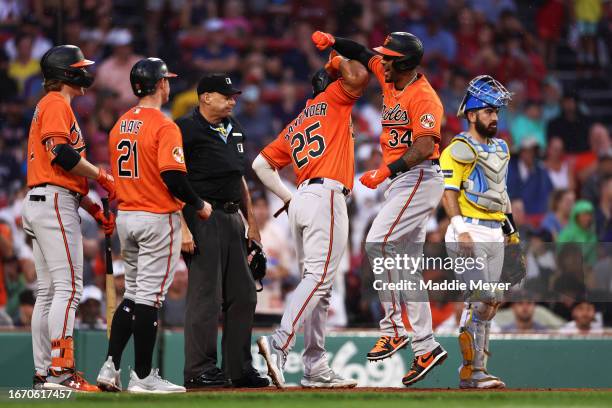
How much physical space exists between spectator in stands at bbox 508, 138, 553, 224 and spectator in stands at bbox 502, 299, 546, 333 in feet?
7.65

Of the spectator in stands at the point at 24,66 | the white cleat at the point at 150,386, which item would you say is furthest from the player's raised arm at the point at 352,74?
the spectator in stands at the point at 24,66

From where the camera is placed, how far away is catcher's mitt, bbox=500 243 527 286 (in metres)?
7.86

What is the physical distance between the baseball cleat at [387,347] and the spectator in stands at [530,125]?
6.49 metres

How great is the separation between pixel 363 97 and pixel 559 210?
9.14 feet

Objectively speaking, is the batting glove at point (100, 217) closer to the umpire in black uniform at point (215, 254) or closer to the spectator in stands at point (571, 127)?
the umpire in black uniform at point (215, 254)

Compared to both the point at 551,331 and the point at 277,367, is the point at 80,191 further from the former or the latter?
the point at 551,331

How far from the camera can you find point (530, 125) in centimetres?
1340

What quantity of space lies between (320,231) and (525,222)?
529 cm

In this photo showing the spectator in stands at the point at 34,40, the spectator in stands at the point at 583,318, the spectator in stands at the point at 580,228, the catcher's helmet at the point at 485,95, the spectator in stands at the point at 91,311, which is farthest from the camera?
the spectator in stands at the point at 34,40

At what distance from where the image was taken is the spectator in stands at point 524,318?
9.98 meters

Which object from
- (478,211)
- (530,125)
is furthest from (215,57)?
(478,211)

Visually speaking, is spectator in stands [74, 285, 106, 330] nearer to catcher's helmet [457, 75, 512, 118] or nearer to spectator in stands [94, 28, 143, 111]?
spectator in stands [94, 28, 143, 111]

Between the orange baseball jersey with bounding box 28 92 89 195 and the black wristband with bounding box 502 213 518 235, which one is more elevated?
the orange baseball jersey with bounding box 28 92 89 195

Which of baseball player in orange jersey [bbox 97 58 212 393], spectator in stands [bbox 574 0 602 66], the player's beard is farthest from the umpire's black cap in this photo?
spectator in stands [bbox 574 0 602 66]
